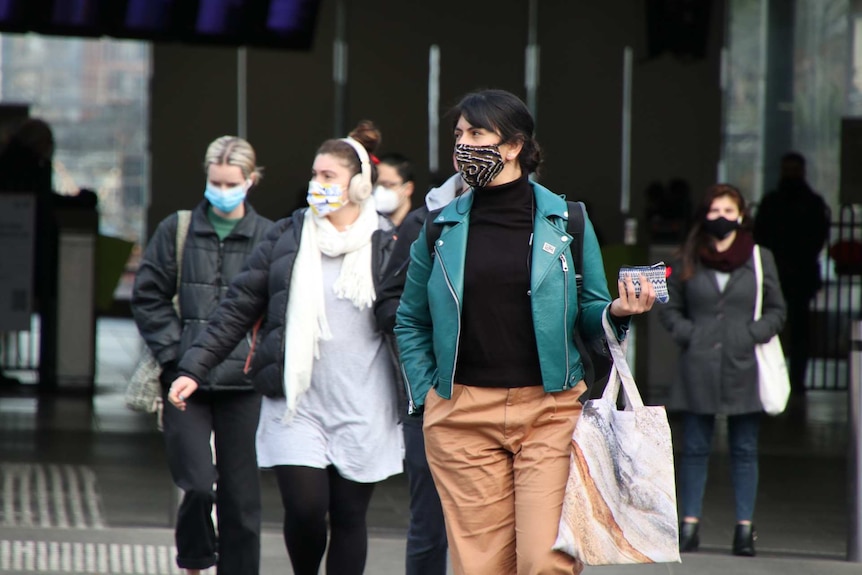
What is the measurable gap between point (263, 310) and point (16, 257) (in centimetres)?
691

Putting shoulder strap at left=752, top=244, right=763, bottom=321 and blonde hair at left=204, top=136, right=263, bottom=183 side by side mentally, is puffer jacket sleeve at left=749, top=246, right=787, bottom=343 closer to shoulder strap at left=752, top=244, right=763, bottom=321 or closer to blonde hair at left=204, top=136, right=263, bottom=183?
shoulder strap at left=752, top=244, right=763, bottom=321

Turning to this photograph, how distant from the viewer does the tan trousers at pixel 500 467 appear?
12.6ft

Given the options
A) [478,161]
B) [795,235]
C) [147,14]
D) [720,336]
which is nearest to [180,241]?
[478,161]

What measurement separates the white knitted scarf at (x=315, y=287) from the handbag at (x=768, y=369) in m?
2.52

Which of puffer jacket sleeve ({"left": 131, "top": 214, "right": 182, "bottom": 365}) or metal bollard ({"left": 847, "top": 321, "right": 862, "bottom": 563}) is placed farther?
metal bollard ({"left": 847, "top": 321, "right": 862, "bottom": 563})

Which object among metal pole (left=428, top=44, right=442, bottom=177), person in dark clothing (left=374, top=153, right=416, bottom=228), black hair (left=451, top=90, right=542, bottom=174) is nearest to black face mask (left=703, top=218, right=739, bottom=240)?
person in dark clothing (left=374, top=153, right=416, bottom=228)

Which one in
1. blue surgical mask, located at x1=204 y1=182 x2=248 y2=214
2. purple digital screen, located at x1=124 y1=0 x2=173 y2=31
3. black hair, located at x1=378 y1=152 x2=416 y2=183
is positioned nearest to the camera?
blue surgical mask, located at x1=204 y1=182 x2=248 y2=214

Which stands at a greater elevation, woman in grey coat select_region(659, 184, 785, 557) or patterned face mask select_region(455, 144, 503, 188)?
patterned face mask select_region(455, 144, 503, 188)

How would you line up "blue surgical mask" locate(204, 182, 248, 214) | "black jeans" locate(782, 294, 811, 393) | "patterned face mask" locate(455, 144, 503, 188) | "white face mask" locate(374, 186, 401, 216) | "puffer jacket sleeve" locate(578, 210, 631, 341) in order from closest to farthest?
"patterned face mask" locate(455, 144, 503, 188) < "puffer jacket sleeve" locate(578, 210, 631, 341) < "blue surgical mask" locate(204, 182, 248, 214) < "white face mask" locate(374, 186, 401, 216) < "black jeans" locate(782, 294, 811, 393)

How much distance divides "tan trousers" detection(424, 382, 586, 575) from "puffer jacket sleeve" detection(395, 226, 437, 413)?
0.11 metres

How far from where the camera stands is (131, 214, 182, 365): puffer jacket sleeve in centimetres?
546

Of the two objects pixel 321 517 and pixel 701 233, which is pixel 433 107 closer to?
pixel 701 233

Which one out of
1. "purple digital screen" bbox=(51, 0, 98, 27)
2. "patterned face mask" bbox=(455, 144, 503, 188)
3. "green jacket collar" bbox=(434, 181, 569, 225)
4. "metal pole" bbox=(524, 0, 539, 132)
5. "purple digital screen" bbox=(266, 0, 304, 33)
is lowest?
"green jacket collar" bbox=(434, 181, 569, 225)

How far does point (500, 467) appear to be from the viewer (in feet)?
13.0
